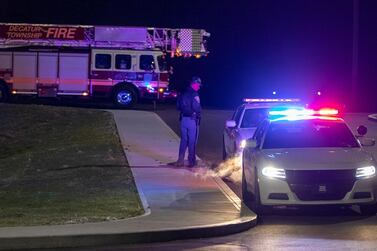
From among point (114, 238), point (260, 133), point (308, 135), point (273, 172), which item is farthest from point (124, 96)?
point (114, 238)

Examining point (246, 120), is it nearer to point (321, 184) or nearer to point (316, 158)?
point (316, 158)

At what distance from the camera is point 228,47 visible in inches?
2621

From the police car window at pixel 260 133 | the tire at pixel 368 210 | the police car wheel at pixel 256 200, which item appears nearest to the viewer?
the tire at pixel 368 210

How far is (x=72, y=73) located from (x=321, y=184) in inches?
1025

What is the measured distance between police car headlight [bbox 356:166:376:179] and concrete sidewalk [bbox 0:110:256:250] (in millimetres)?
1589

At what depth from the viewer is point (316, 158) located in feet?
33.2

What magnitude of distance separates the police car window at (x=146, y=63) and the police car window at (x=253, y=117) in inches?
735

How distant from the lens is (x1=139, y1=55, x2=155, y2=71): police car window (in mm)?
34156

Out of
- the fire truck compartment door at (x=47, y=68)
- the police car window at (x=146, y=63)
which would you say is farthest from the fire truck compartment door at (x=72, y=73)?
the police car window at (x=146, y=63)

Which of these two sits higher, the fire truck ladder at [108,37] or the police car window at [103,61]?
the fire truck ladder at [108,37]

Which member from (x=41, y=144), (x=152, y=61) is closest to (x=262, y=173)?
(x=41, y=144)

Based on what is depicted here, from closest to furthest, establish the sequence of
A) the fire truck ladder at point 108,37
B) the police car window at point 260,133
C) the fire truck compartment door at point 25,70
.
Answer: the police car window at point 260,133
the fire truck ladder at point 108,37
the fire truck compartment door at point 25,70

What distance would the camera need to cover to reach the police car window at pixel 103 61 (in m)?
34.3

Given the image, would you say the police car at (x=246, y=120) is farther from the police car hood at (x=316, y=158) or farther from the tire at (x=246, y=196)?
the police car hood at (x=316, y=158)
